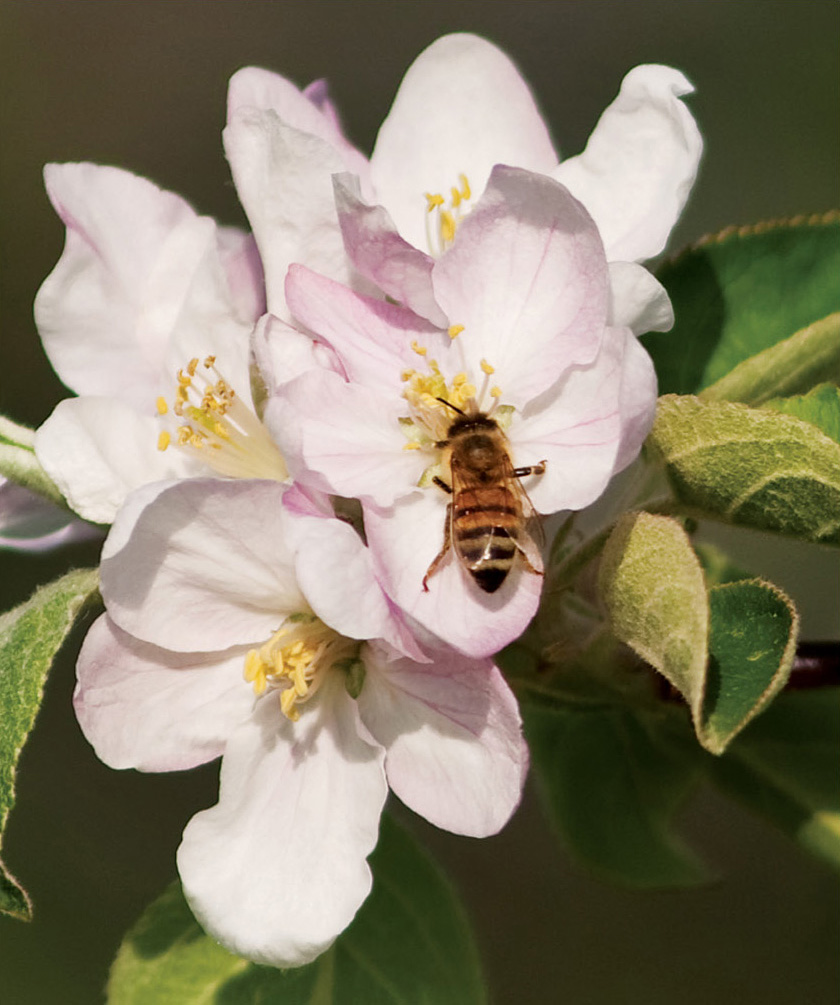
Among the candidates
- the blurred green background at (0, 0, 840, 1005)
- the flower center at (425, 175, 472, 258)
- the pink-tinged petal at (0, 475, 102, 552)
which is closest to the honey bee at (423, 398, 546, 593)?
the flower center at (425, 175, 472, 258)

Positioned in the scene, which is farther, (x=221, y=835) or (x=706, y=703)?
(x=221, y=835)

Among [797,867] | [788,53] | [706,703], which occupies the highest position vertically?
[706,703]

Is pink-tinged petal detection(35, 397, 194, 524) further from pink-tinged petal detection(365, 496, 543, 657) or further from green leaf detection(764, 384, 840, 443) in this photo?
green leaf detection(764, 384, 840, 443)

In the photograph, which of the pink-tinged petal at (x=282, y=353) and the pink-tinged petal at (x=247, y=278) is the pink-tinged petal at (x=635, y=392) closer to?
the pink-tinged petal at (x=282, y=353)

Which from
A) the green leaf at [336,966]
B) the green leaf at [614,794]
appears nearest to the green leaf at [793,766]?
the green leaf at [614,794]

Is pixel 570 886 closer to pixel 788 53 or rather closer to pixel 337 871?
pixel 788 53

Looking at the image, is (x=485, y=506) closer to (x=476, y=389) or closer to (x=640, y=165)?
(x=476, y=389)

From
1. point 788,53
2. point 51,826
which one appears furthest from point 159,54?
point 51,826
